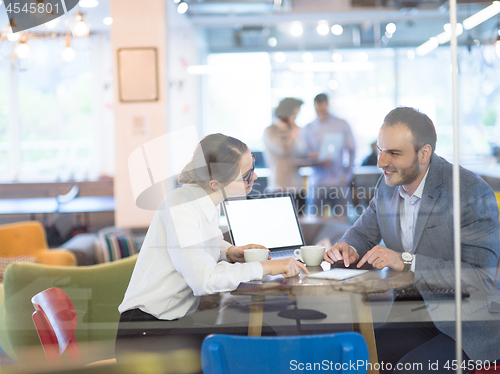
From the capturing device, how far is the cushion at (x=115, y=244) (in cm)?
212

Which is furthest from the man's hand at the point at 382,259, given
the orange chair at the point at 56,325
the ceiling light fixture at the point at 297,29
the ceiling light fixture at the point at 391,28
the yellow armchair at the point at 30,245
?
the ceiling light fixture at the point at 297,29

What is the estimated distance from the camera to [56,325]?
1770 mm

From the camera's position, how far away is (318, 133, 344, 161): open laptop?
243 cm

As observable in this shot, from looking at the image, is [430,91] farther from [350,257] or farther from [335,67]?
[335,67]

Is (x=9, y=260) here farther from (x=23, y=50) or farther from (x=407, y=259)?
(x=407, y=259)

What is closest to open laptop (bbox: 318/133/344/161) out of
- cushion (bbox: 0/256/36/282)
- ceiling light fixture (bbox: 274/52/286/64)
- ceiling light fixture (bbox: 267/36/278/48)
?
cushion (bbox: 0/256/36/282)

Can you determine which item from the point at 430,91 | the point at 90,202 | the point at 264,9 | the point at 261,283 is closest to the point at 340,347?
the point at 261,283

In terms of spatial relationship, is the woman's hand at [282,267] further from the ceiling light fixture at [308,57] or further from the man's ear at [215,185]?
the ceiling light fixture at [308,57]

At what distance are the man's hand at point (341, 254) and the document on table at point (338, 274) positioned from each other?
8cm

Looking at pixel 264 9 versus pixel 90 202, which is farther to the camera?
pixel 264 9

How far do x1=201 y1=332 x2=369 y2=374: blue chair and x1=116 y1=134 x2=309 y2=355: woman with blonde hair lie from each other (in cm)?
34

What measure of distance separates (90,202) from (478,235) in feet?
8.78

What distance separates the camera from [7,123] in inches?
99.6

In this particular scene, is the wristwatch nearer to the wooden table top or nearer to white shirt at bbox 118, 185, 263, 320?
the wooden table top
